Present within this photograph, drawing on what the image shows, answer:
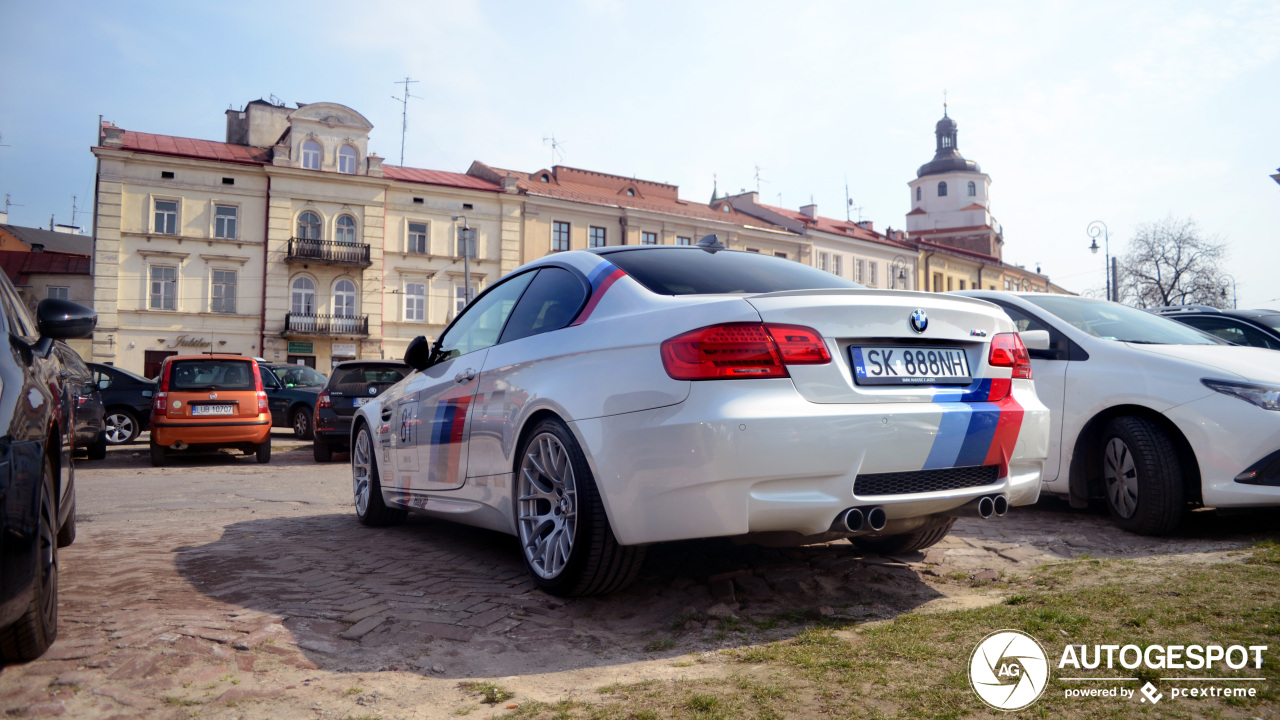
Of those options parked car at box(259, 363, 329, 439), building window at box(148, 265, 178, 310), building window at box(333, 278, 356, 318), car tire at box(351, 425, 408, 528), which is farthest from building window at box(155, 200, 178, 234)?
car tire at box(351, 425, 408, 528)

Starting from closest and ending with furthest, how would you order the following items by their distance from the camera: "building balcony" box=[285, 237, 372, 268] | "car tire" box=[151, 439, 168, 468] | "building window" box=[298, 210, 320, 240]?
"car tire" box=[151, 439, 168, 468] < "building balcony" box=[285, 237, 372, 268] < "building window" box=[298, 210, 320, 240]

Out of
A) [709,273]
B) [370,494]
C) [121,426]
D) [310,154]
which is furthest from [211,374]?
[310,154]

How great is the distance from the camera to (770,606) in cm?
354

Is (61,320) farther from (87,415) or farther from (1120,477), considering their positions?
(87,415)

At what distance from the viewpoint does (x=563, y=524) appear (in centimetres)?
363

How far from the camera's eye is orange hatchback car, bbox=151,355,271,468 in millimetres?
11797

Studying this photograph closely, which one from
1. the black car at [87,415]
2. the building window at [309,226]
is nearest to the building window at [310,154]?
the building window at [309,226]

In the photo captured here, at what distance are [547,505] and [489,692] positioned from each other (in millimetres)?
1209

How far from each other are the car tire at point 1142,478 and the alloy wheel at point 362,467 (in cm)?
477

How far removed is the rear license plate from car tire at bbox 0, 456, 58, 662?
2.76 meters

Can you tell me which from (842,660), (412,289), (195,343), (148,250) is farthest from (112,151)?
(842,660)

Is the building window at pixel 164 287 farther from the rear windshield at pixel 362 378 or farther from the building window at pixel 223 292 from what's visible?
the rear windshield at pixel 362 378

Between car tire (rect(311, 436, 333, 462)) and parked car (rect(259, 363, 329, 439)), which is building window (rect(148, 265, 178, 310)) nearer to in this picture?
parked car (rect(259, 363, 329, 439))

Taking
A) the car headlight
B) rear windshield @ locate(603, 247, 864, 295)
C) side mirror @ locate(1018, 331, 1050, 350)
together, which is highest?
rear windshield @ locate(603, 247, 864, 295)
